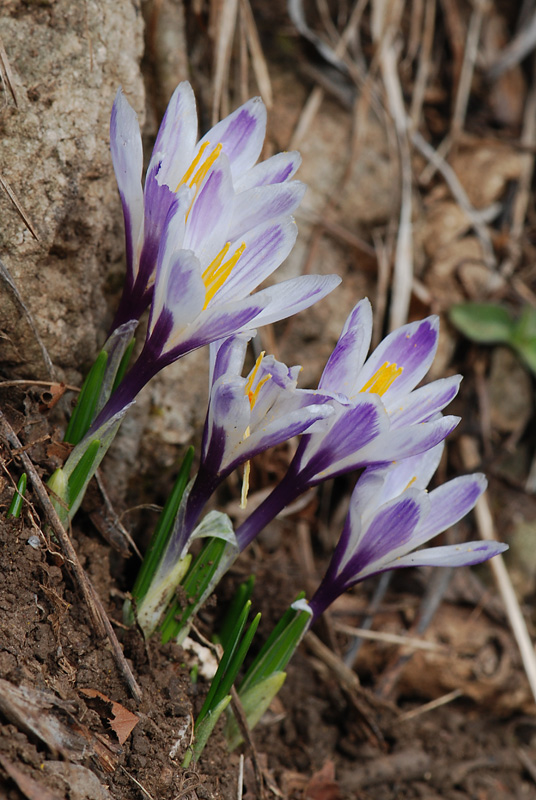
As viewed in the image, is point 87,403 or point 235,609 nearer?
point 87,403

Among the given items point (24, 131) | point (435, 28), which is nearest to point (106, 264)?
point (24, 131)

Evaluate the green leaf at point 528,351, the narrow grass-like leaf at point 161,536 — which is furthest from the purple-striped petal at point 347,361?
the green leaf at point 528,351

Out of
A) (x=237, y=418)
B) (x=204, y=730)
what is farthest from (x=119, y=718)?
(x=237, y=418)

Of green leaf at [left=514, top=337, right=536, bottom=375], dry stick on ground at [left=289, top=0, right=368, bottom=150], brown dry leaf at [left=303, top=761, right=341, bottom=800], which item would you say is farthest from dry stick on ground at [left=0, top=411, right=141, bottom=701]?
green leaf at [left=514, top=337, right=536, bottom=375]

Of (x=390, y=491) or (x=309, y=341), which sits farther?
(x=309, y=341)

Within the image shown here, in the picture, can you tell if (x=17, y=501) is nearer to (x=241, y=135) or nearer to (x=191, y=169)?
(x=191, y=169)

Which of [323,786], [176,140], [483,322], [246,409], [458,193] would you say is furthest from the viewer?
[458,193]

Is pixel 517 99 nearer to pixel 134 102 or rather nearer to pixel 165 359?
pixel 134 102
